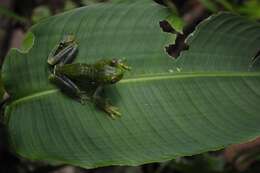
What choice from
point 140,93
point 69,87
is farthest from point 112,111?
point 69,87

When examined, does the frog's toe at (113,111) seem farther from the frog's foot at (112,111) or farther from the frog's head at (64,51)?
the frog's head at (64,51)

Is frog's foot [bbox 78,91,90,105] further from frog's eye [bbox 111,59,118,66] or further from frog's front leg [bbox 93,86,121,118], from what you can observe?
frog's eye [bbox 111,59,118,66]

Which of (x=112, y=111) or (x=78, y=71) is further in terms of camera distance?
(x=78, y=71)

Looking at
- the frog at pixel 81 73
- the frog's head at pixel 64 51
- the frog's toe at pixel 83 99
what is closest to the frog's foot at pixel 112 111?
the frog at pixel 81 73

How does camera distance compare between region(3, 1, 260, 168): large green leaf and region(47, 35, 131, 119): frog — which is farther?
region(47, 35, 131, 119): frog

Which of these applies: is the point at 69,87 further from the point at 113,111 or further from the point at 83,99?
the point at 113,111

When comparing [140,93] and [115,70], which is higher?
[115,70]

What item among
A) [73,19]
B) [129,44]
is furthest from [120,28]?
[73,19]

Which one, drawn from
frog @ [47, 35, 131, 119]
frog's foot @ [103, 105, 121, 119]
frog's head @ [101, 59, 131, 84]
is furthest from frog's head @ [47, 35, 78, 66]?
frog's foot @ [103, 105, 121, 119]
